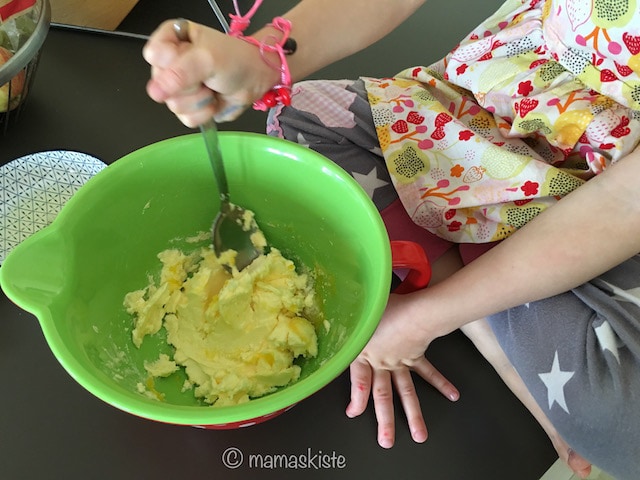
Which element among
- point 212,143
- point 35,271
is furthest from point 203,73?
point 35,271

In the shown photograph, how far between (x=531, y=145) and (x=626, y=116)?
0.10m

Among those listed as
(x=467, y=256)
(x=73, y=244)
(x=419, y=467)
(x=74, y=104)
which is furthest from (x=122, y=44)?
(x=419, y=467)

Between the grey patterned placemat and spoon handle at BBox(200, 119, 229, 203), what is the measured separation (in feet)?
0.77

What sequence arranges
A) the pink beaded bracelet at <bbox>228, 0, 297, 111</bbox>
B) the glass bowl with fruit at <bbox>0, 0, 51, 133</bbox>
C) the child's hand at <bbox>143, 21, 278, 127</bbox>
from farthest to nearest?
the glass bowl with fruit at <bbox>0, 0, 51, 133</bbox>, the pink beaded bracelet at <bbox>228, 0, 297, 111</bbox>, the child's hand at <bbox>143, 21, 278, 127</bbox>

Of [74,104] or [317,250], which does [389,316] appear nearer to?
[317,250]

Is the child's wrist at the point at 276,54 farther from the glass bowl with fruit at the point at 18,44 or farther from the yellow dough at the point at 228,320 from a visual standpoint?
the glass bowl with fruit at the point at 18,44

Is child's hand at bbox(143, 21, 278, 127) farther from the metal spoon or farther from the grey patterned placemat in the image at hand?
the grey patterned placemat

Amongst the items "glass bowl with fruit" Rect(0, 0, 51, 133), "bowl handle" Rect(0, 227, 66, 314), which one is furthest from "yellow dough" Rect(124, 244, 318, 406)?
"glass bowl with fruit" Rect(0, 0, 51, 133)

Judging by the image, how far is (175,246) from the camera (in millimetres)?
658

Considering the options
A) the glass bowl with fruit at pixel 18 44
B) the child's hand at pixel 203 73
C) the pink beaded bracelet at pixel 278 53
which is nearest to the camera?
the child's hand at pixel 203 73

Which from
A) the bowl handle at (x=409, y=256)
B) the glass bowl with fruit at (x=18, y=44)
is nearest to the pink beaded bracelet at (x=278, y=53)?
the bowl handle at (x=409, y=256)

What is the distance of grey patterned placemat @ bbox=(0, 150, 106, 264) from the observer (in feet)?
2.31

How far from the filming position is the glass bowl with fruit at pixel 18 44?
2.18 feet

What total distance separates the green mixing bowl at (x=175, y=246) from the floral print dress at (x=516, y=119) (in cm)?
14
